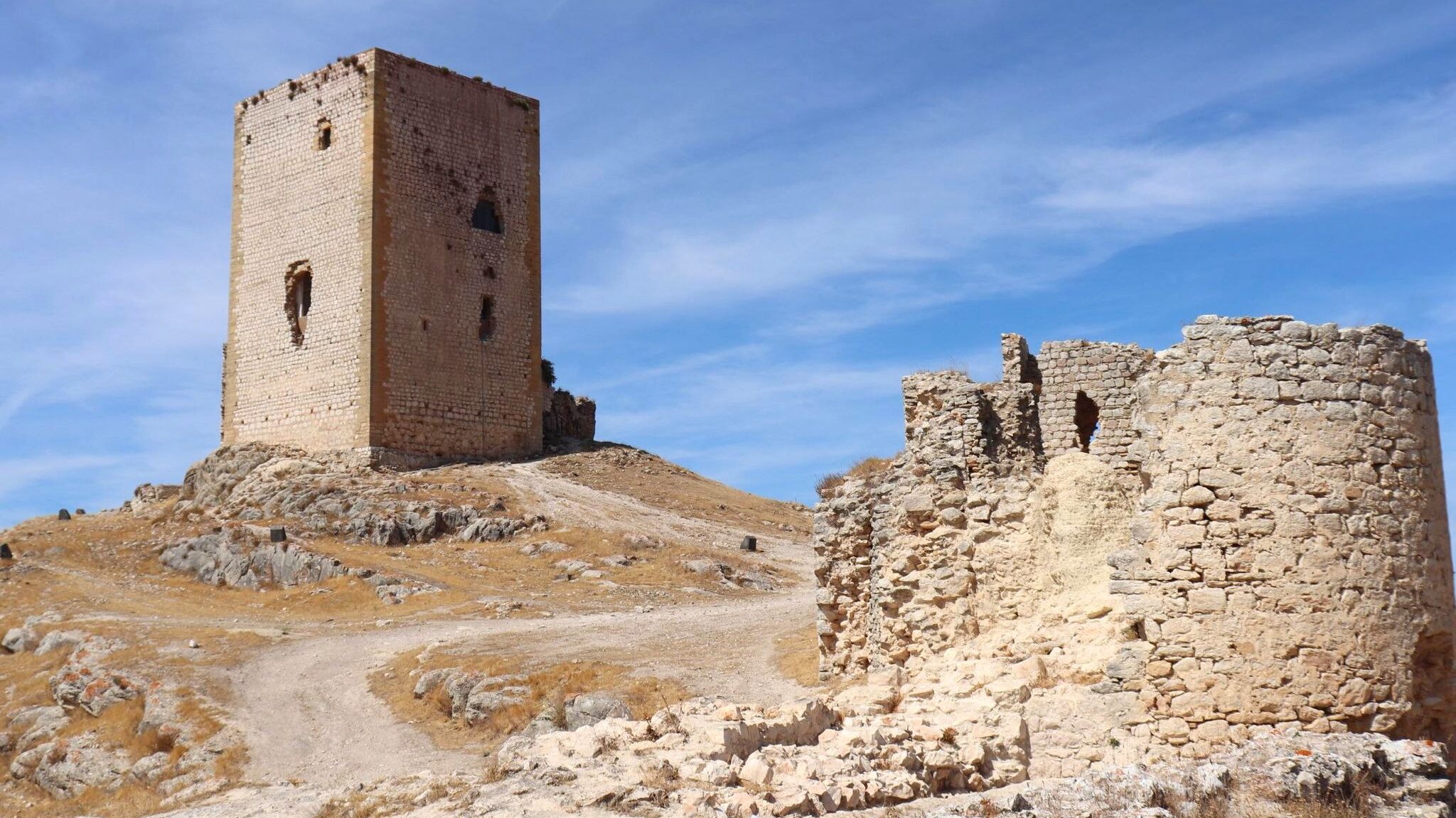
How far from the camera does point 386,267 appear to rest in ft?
117

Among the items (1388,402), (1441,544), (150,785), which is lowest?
(150,785)

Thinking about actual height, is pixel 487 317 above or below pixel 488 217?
below

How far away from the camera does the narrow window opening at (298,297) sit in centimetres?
3709

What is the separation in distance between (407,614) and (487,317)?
47.7 feet

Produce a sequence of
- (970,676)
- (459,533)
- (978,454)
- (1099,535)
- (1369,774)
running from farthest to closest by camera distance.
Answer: (459,533), (978,454), (1099,535), (970,676), (1369,774)

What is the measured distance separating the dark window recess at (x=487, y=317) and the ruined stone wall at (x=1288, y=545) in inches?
1201

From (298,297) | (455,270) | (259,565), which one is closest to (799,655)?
(259,565)

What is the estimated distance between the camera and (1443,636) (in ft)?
28.8

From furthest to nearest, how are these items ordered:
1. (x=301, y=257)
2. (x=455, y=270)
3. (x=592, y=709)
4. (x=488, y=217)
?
(x=488, y=217)
(x=455, y=270)
(x=301, y=257)
(x=592, y=709)

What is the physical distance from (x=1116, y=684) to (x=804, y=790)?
2.24m

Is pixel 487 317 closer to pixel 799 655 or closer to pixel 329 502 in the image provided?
pixel 329 502

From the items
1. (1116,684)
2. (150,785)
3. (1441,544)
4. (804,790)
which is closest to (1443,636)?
(1441,544)

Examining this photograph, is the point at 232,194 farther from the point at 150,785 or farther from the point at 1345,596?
the point at 1345,596

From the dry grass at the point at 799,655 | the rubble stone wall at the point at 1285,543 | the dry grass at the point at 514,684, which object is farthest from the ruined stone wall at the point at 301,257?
the rubble stone wall at the point at 1285,543
